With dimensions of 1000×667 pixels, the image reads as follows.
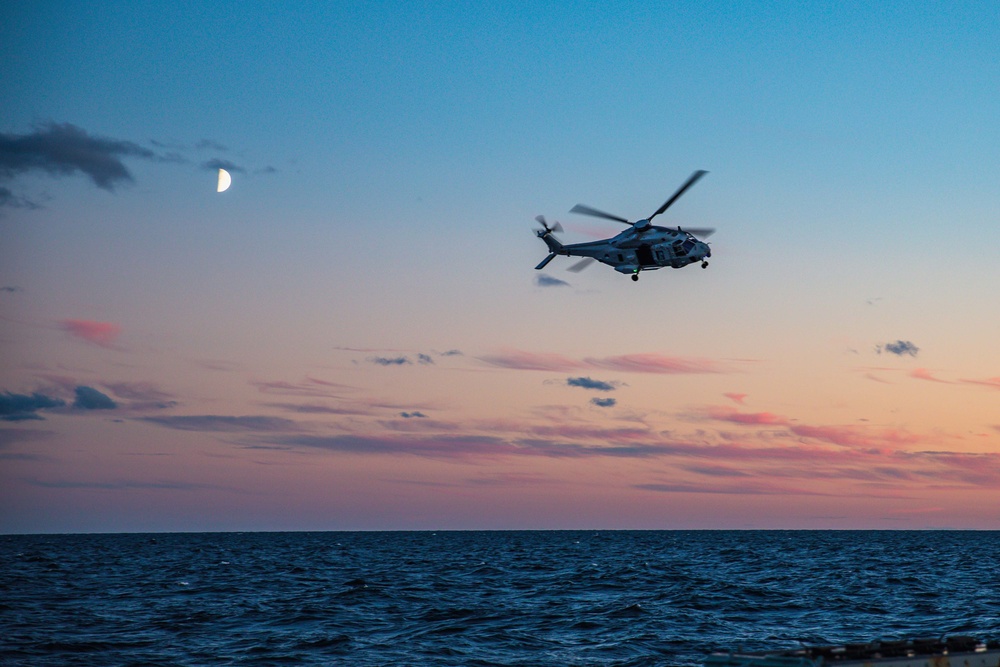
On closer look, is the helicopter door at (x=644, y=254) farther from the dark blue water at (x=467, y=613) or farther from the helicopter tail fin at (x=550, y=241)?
the dark blue water at (x=467, y=613)

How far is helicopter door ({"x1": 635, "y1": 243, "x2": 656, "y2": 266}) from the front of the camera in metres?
60.7

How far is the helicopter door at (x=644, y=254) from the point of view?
60703 mm

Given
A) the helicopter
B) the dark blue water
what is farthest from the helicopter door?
the dark blue water

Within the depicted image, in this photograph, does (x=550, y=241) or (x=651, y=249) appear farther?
(x=550, y=241)

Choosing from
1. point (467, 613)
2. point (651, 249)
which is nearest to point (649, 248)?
point (651, 249)

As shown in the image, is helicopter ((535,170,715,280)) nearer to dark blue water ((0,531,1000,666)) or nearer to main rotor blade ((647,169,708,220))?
main rotor blade ((647,169,708,220))

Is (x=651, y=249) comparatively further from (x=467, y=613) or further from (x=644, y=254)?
(x=467, y=613)

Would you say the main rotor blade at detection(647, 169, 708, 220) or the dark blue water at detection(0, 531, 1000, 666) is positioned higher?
the main rotor blade at detection(647, 169, 708, 220)

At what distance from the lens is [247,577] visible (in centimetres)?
13325

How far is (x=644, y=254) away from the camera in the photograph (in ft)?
200

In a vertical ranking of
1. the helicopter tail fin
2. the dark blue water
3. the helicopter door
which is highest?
the helicopter tail fin

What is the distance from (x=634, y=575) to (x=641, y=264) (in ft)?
270

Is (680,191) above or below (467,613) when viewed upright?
above

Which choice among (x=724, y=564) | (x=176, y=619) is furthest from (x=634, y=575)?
(x=176, y=619)
